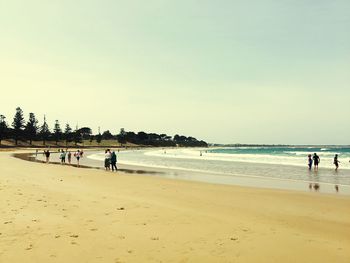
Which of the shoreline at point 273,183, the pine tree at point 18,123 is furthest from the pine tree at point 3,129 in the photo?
the shoreline at point 273,183

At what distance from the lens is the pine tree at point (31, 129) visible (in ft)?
439

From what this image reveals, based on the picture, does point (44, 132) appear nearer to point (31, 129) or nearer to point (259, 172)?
point (31, 129)

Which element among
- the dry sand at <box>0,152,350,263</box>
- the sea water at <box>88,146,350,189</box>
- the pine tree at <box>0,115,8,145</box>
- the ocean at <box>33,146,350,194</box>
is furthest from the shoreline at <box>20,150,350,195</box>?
the pine tree at <box>0,115,8,145</box>

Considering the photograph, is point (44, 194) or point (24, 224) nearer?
point (24, 224)

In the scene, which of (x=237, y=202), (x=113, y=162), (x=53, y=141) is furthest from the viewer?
(x=53, y=141)

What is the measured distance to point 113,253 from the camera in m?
6.82

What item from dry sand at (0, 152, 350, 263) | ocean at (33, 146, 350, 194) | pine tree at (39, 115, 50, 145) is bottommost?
ocean at (33, 146, 350, 194)

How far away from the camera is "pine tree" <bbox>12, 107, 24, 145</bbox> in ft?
421

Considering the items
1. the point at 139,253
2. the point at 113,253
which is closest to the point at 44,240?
the point at 113,253

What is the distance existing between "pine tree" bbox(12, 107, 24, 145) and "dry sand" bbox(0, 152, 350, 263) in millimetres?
125278

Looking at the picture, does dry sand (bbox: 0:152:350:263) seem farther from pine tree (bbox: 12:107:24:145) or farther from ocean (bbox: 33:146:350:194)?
pine tree (bbox: 12:107:24:145)

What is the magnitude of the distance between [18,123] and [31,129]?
623 centimetres

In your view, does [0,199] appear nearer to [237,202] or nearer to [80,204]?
[80,204]

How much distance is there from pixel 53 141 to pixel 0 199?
147 m
